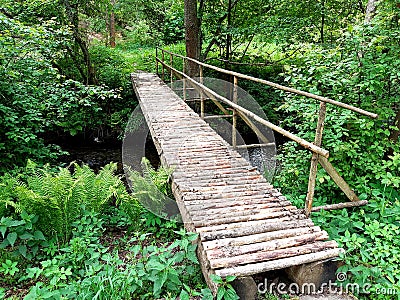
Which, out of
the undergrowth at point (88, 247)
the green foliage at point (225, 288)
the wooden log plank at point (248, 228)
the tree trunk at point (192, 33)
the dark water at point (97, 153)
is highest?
the tree trunk at point (192, 33)

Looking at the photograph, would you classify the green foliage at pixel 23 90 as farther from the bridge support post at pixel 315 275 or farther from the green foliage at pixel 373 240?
the green foliage at pixel 373 240

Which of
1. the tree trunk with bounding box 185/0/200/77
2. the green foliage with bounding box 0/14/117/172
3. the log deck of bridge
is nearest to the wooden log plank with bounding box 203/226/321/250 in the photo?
the log deck of bridge

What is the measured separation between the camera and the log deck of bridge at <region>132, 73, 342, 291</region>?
8.94 ft

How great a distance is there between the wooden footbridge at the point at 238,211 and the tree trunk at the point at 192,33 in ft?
14.8

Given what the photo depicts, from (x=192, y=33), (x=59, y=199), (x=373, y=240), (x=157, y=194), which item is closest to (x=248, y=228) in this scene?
(x=373, y=240)

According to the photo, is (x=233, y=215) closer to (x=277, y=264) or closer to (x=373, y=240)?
(x=277, y=264)

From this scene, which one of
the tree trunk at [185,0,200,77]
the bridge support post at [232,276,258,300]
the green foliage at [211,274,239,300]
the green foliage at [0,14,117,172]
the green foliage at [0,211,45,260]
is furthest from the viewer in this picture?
the tree trunk at [185,0,200,77]

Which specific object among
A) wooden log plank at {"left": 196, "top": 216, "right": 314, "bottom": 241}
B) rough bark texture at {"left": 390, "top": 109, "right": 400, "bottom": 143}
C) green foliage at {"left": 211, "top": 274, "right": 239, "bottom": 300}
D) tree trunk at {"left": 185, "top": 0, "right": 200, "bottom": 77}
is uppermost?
tree trunk at {"left": 185, "top": 0, "right": 200, "bottom": 77}

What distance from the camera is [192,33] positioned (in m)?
9.18

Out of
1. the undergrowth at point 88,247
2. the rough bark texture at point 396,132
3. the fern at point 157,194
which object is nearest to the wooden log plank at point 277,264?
the undergrowth at point 88,247

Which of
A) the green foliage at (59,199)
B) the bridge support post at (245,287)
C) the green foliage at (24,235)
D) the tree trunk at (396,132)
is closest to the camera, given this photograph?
the bridge support post at (245,287)

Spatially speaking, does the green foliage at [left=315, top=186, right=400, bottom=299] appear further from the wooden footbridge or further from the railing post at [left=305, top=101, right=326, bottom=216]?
the railing post at [left=305, top=101, right=326, bottom=216]

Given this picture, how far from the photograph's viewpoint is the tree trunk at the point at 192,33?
8.97 m

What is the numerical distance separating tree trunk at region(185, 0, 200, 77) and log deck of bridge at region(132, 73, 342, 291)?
434 centimetres
